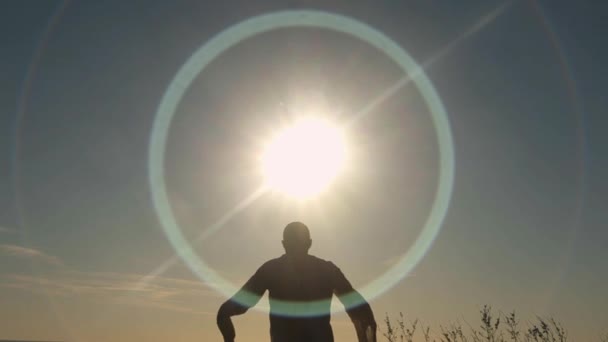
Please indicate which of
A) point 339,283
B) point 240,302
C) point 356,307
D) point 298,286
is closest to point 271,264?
point 298,286

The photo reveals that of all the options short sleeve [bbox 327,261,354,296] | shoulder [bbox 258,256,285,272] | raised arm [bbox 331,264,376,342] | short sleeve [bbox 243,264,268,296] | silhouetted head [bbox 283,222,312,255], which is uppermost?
silhouetted head [bbox 283,222,312,255]

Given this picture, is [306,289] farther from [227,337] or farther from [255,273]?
[227,337]

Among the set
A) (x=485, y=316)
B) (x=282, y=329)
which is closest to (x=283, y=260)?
(x=282, y=329)

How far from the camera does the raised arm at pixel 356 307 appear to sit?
637 centimetres

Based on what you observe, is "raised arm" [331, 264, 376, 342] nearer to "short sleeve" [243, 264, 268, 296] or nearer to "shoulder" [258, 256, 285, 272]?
"shoulder" [258, 256, 285, 272]

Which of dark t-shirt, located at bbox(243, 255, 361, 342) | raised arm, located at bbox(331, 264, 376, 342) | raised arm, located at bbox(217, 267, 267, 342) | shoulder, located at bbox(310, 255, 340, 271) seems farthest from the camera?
shoulder, located at bbox(310, 255, 340, 271)

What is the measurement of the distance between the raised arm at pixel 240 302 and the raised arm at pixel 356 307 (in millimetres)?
944

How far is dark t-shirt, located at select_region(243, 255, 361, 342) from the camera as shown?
654 cm

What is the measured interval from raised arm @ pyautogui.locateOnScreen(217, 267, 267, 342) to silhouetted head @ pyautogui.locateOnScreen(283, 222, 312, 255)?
0.49 metres

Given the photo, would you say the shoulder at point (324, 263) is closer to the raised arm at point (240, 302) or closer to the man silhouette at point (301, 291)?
the man silhouette at point (301, 291)

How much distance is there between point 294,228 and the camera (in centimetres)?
655

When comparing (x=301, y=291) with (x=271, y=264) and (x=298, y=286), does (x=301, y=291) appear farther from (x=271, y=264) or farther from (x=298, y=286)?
(x=271, y=264)

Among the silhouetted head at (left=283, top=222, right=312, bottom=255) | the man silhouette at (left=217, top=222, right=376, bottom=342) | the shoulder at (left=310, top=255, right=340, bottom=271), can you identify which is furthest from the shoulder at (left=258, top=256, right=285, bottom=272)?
the shoulder at (left=310, top=255, right=340, bottom=271)

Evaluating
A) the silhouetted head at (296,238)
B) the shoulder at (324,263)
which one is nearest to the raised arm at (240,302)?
the silhouetted head at (296,238)
